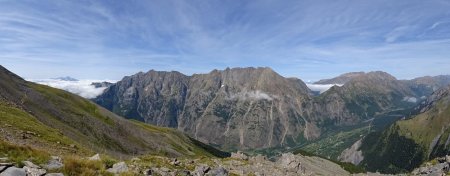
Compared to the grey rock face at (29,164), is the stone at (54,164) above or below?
below

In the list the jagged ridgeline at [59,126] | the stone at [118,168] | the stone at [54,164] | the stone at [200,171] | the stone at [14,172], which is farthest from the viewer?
the jagged ridgeline at [59,126]

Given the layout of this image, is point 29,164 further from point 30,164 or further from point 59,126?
point 59,126

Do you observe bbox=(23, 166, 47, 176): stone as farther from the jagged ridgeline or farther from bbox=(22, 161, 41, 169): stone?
the jagged ridgeline

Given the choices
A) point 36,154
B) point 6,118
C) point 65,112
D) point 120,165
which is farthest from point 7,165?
point 65,112

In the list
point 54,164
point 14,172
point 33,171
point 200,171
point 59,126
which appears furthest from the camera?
point 59,126

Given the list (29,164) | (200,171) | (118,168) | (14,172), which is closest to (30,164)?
(29,164)

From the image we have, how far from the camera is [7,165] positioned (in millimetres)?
19469

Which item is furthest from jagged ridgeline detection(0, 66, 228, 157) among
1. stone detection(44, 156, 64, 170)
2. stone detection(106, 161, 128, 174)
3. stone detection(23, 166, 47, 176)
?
stone detection(23, 166, 47, 176)

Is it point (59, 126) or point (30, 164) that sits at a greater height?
point (30, 164)

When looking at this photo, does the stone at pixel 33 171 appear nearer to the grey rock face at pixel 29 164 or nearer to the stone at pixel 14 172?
the stone at pixel 14 172

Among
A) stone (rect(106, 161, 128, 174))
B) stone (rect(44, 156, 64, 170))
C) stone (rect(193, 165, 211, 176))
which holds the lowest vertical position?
stone (rect(193, 165, 211, 176))

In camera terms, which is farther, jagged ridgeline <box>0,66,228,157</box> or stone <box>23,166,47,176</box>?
jagged ridgeline <box>0,66,228,157</box>

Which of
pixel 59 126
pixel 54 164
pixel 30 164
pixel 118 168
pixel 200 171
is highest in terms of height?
pixel 30 164

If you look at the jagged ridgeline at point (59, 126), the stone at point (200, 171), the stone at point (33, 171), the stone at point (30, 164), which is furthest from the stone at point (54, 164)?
the jagged ridgeline at point (59, 126)
